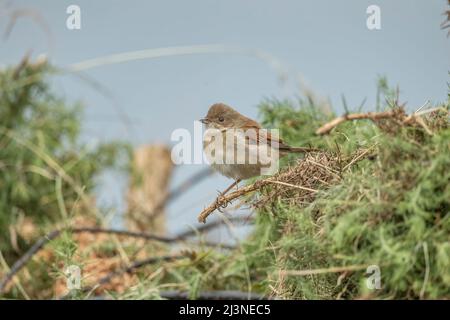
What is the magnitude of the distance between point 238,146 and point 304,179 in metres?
0.97

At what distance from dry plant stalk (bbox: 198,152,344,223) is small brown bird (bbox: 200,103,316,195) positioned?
0.59 m

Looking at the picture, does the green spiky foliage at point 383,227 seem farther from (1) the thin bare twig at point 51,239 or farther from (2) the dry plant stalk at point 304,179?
(1) the thin bare twig at point 51,239

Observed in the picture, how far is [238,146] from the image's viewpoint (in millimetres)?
2949

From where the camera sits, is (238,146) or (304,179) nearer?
(304,179)

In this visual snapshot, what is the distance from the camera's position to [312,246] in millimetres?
1696

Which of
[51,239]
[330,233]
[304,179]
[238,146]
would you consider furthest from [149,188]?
[330,233]

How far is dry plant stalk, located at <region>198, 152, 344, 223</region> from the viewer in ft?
6.39

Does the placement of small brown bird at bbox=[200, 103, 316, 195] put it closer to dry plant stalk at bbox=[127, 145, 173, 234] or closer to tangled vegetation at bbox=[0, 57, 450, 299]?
tangled vegetation at bbox=[0, 57, 450, 299]

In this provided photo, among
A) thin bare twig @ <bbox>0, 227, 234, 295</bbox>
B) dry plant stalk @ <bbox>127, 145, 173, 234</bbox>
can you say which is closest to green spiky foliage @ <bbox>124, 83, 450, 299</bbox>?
thin bare twig @ <bbox>0, 227, 234, 295</bbox>

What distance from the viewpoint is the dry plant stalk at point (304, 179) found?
195 cm

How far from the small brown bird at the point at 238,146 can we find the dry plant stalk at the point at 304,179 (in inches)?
23.1

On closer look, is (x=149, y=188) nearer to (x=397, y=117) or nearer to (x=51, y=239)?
(x=51, y=239)

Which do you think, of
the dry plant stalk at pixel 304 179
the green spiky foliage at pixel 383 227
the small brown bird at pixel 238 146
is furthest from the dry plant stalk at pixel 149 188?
the green spiky foliage at pixel 383 227

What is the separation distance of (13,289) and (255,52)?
1779 mm
